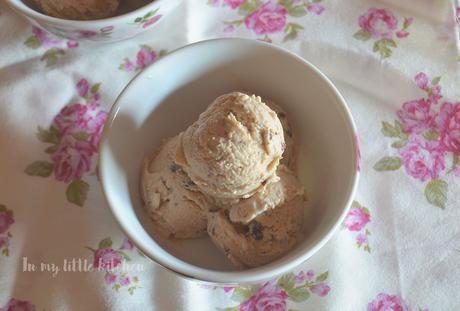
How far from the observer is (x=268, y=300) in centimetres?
73

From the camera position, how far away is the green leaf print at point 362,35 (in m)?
0.91

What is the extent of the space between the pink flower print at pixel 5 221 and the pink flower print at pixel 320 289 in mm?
503

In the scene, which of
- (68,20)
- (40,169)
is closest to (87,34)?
(68,20)

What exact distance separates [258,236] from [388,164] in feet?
0.95

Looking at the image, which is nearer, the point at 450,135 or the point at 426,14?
the point at 450,135

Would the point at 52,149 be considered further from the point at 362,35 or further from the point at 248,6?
the point at 362,35

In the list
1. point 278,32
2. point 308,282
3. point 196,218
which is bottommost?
point 308,282

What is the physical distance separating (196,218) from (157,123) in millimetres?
184

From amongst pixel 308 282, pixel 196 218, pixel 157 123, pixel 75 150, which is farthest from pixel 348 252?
pixel 75 150

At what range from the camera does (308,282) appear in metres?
0.73

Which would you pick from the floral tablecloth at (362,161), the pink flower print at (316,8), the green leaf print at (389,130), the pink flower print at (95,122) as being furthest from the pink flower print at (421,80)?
the pink flower print at (95,122)

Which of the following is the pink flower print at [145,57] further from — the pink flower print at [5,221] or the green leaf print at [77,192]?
the pink flower print at [5,221]

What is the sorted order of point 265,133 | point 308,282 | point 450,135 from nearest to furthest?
point 265,133 → point 308,282 → point 450,135

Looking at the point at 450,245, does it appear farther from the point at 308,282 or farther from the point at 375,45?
the point at 375,45
